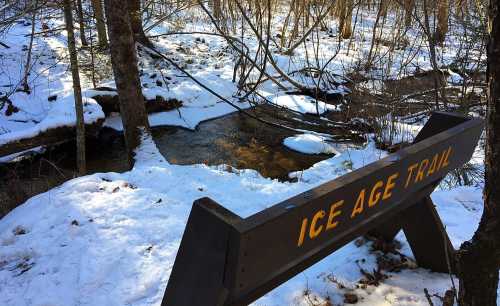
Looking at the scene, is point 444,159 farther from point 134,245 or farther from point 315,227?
point 134,245

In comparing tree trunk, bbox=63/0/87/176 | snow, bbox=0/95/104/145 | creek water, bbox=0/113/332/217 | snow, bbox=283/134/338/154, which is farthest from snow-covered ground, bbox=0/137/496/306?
snow, bbox=0/95/104/145

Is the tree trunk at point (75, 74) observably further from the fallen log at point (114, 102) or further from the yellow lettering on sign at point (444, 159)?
the yellow lettering on sign at point (444, 159)

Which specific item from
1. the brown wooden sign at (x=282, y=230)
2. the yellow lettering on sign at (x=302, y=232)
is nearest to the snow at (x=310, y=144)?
the brown wooden sign at (x=282, y=230)

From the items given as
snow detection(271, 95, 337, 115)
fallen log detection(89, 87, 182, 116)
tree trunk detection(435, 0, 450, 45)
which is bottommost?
snow detection(271, 95, 337, 115)

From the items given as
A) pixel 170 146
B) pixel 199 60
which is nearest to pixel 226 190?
pixel 170 146

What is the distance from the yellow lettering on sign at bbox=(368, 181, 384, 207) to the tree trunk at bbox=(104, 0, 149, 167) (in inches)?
177

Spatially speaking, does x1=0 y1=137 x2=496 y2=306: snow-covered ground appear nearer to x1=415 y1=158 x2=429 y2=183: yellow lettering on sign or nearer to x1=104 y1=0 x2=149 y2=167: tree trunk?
x1=415 y1=158 x2=429 y2=183: yellow lettering on sign

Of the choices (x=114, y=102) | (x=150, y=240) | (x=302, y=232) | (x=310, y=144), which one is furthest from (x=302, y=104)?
(x=302, y=232)

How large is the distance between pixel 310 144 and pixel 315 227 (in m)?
6.39

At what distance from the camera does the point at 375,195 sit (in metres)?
1.90

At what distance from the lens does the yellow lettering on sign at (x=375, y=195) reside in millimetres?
1866

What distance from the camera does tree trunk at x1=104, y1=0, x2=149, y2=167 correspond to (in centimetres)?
538

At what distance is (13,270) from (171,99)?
695 cm

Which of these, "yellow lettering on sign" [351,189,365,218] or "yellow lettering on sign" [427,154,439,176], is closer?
"yellow lettering on sign" [351,189,365,218]
